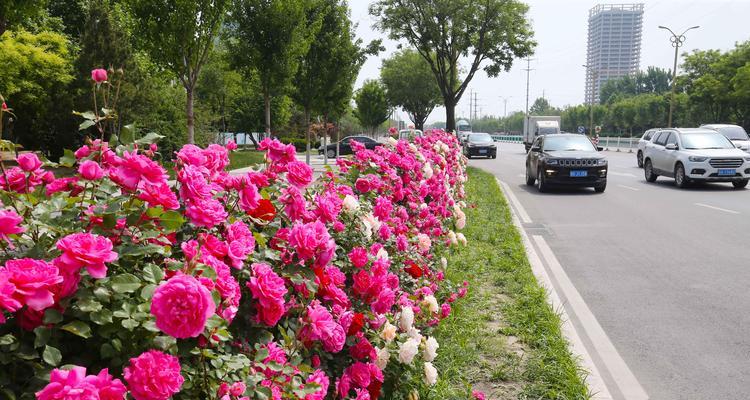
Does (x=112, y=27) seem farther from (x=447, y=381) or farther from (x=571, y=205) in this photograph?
(x=447, y=381)

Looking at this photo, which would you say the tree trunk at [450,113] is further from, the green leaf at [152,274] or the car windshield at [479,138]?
the green leaf at [152,274]

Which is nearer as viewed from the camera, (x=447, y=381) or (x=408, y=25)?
(x=447, y=381)

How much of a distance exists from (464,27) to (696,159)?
554 inches

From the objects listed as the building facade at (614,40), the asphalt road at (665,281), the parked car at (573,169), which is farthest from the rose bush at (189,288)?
the building facade at (614,40)

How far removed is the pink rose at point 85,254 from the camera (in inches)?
59.6

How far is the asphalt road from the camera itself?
166 inches

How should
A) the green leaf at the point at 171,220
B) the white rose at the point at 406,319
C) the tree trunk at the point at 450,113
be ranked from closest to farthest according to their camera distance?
the green leaf at the point at 171,220 → the white rose at the point at 406,319 → the tree trunk at the point at 450,113

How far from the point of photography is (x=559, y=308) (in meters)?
5.50

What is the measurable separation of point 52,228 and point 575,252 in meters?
7.29

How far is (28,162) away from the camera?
7.87 ft

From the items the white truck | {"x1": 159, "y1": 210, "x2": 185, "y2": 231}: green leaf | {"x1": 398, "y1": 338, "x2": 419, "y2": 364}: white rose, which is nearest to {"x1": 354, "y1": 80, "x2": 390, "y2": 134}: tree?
the white truck

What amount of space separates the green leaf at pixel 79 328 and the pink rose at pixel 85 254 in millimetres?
123

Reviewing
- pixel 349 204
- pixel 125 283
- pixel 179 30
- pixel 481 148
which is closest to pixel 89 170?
pixel 125 283

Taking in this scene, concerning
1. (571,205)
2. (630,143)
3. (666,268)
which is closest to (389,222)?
(666,268)
